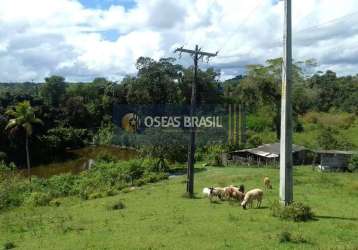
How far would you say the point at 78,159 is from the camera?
70375 millimetres

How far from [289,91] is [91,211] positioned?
40.8 ft

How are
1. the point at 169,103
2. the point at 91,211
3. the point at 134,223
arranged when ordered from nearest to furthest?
the point at 134,223 → the point at 91,211 → the point at 169,103

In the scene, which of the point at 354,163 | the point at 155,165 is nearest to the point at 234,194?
the point at 354,163

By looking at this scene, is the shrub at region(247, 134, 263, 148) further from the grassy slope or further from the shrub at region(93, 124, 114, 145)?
the grassy slope

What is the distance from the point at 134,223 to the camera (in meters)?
19.3

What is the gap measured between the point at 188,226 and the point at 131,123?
56.8m

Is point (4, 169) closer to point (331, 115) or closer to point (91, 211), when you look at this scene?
point (91, 211)

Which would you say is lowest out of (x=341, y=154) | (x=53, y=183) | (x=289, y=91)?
(x=53, y=183)

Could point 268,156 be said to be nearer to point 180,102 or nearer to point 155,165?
point 155,165

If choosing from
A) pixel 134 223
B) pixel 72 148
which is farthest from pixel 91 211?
pixel 72 148

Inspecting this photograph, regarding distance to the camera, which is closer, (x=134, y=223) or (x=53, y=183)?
(x=134, y=223)

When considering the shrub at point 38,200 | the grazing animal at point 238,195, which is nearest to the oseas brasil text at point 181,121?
the shrub at point 38,200

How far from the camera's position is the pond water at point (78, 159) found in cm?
6184

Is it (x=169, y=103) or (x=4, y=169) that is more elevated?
(x=169, y=103)
